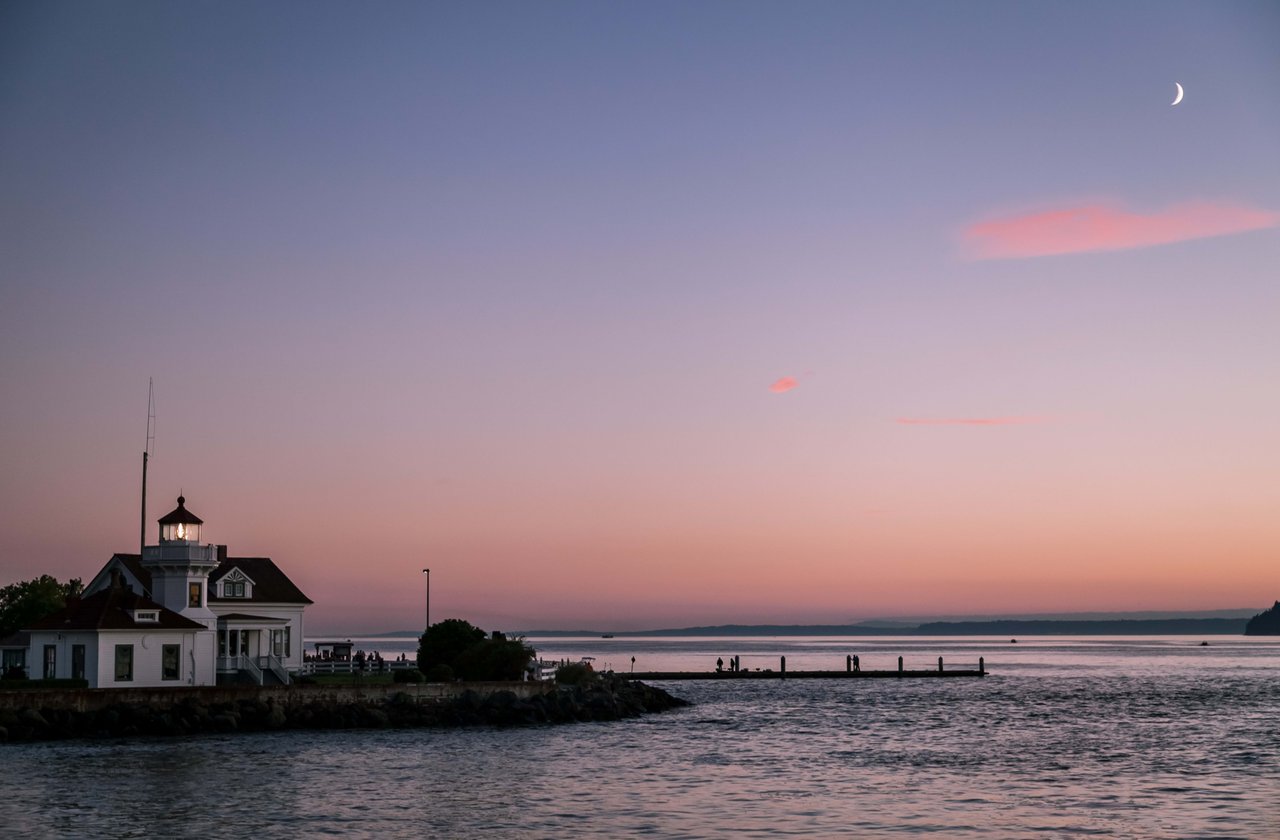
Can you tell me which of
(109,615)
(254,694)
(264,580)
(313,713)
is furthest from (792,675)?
(109,615)

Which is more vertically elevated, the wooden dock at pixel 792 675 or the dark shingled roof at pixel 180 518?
the dark shingled roof at pixel 180 518

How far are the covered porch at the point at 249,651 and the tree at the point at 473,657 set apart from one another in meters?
8.80

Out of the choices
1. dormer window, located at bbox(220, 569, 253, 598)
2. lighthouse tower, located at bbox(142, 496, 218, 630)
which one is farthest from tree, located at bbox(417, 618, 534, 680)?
lighthouse tower, located at bbox(142, 496, 218, 630)

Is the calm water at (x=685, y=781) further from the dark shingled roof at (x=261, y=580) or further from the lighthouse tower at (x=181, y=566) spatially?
the dark shingled roof at (x=261, y=580)

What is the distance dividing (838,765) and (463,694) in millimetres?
24287

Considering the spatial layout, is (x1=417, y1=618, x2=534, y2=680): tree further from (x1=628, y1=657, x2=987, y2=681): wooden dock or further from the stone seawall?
(x1=628, y1=657, x2=987, y2=681): wooden dock

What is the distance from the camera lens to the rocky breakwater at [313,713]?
55125 mm

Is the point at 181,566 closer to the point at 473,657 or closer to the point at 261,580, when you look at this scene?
the point at 261,580

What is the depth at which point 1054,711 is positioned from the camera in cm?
8300

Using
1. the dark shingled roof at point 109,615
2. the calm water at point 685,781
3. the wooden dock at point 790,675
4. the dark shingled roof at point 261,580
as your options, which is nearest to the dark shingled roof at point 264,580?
the dark shingled roof at point 261,580

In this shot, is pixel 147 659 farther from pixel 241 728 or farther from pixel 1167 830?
pixel 1167 830

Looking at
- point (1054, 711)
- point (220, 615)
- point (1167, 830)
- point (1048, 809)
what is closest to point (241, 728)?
point (220, 615)

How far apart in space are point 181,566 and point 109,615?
5682 mm

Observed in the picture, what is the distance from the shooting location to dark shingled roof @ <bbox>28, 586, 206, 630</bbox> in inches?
2331
